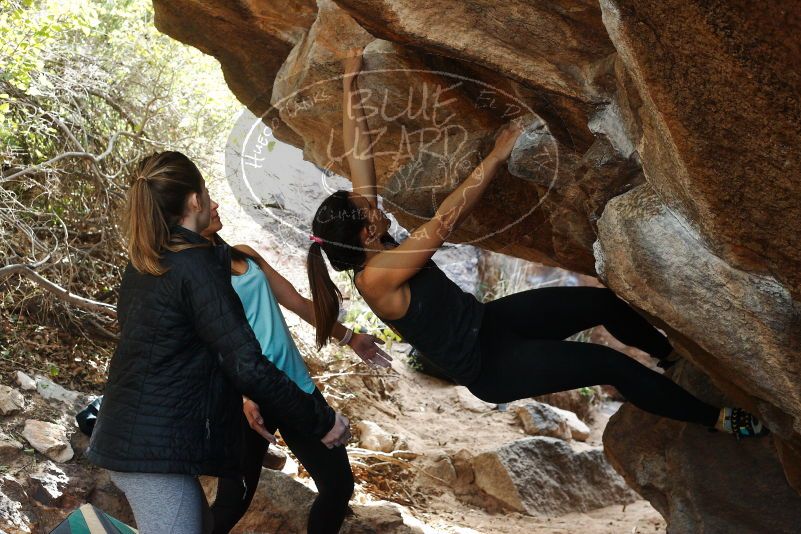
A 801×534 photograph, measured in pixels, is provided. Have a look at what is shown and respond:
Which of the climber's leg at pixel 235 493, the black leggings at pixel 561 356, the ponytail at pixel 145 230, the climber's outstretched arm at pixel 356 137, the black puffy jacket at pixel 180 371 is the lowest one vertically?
the climber's leg at pixel 235 493

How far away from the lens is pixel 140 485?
253cm

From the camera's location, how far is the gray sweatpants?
251cm

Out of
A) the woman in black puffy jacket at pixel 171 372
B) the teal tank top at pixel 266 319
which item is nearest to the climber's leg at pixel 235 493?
the teal tank top at pixel 266 319

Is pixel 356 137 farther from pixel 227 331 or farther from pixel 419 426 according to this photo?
pixel 419 426

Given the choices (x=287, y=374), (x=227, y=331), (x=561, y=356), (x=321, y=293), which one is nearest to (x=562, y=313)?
(x=561, y=356)

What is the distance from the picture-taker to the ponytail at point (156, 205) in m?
2.55

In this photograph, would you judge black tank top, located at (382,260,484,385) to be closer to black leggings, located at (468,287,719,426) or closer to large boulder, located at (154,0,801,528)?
black leggings, located at (468,287,719,426)

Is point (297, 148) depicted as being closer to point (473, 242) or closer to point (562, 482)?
point (473, 242)

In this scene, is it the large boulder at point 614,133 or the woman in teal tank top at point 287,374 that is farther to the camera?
the woman in teal tank top at point 287,374

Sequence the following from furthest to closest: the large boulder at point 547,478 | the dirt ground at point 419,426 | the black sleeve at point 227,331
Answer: the large boulder at point 547,478 < the dirt ground at point 419,426 < the black sleeve at point 227,331

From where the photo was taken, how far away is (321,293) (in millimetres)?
3330

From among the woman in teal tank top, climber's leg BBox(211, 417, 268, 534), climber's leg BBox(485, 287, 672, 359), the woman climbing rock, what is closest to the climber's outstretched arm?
the woman climbing rock

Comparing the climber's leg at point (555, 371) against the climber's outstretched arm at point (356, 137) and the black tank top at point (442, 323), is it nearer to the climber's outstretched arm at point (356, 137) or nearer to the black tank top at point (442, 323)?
the black tank top at point (442, 323)

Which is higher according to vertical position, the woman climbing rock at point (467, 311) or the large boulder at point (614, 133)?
the large boulder at point (614, 133)
